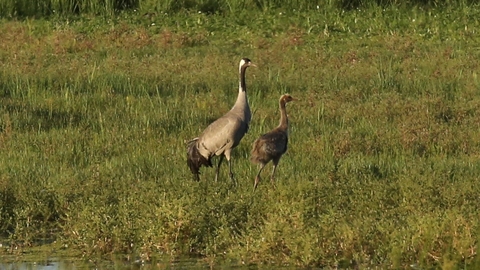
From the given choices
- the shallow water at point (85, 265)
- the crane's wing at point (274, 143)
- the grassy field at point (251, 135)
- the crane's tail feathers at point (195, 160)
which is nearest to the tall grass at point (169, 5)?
the grassy field at point (251, 135)

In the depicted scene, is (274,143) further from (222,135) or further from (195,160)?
(195,160)

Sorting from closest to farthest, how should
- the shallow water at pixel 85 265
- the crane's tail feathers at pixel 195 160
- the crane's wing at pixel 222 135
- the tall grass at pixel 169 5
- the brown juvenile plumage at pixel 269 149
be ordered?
the shallow water at pixel 85 265
the brown juvenile plumage at pixel 269 149
the crane's tail feathers at pixel 195 160
the crane's wing at pixel 222 135
the tall grass at pixel 169 5

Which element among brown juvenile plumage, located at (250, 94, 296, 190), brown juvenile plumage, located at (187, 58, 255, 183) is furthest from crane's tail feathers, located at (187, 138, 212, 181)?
Answer: brown juvenile plumage, located at (250, 94, 296, 190)

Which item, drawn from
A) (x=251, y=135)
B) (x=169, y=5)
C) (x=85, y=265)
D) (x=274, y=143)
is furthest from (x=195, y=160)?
(x=169, y=5)

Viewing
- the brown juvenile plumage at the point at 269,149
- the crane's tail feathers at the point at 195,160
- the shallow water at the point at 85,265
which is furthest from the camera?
the crane's tail feathers at the point at 195,160

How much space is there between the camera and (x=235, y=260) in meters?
7.75

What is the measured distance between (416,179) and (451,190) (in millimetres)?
385

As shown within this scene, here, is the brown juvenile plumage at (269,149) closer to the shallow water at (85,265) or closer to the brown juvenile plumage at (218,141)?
the brown juvenile plumage at (218,141)

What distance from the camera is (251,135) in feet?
37.8

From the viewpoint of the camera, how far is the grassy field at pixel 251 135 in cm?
775

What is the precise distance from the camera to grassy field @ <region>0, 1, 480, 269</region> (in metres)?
7.75

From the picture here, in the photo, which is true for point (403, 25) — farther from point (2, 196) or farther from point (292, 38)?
point (2, 196)

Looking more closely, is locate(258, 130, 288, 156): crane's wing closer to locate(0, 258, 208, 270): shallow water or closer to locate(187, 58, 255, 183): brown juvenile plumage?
locate(187, 58, 255, 183): brown juvenile plumage

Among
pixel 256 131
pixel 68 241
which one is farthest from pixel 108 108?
pixel 68 241
